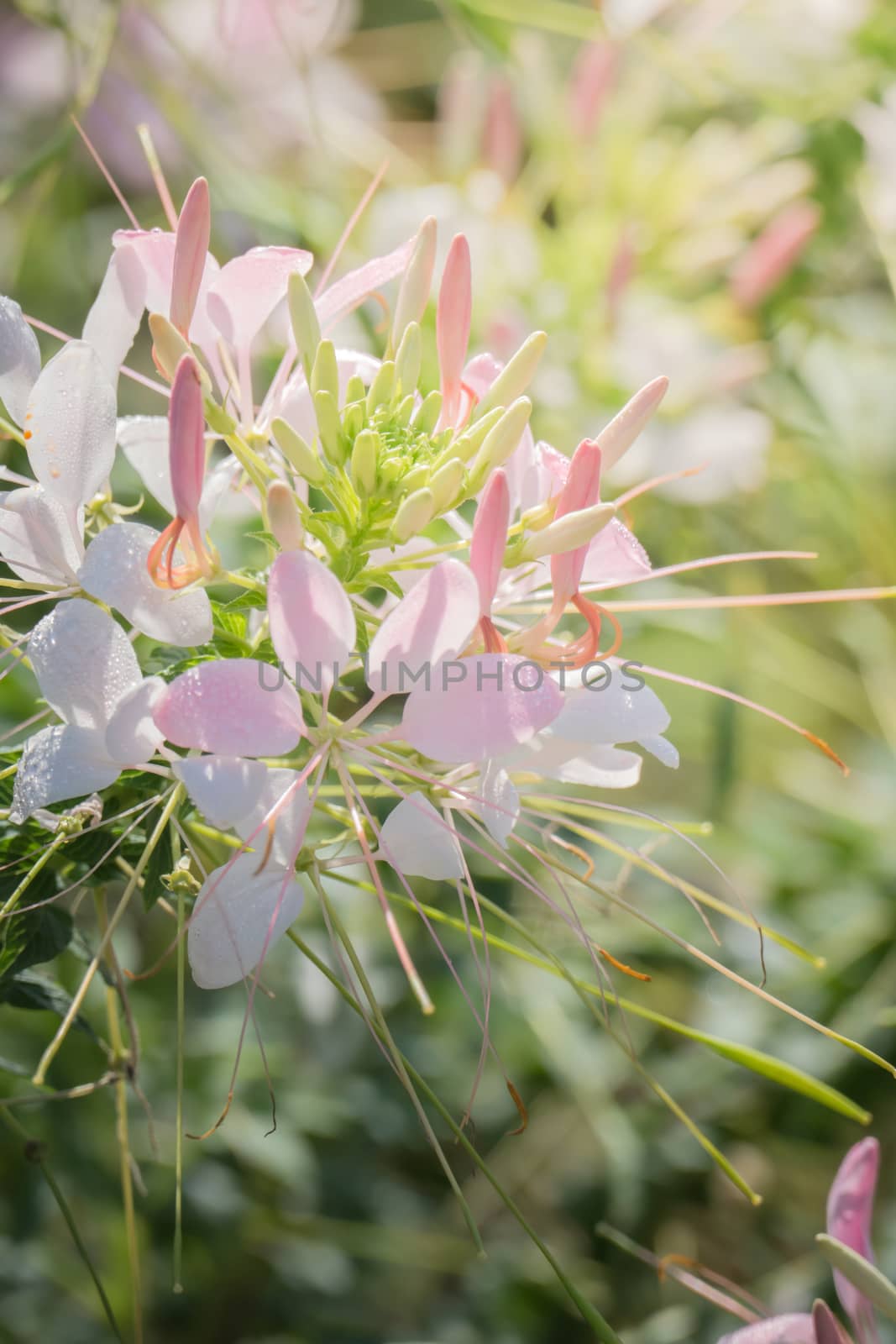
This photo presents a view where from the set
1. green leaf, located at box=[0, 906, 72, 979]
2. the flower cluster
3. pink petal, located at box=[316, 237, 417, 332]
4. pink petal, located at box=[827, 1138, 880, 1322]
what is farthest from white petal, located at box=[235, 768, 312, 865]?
pink petal, located at box=[827, 1138, 880, 1322]

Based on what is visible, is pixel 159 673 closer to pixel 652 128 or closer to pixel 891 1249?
pixel 891 1249

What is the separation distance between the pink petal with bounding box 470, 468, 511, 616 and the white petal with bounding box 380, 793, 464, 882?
0.28 ft

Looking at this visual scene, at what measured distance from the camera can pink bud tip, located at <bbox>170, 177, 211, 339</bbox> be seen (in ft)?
1.38

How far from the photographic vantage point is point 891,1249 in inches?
33.9

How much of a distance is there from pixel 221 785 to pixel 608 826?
0.70 metres

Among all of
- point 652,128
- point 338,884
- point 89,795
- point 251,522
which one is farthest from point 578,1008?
point 652,128

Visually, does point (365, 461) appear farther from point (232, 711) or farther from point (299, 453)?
Answer: point (232, 711)

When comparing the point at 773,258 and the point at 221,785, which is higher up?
the point at 773,258

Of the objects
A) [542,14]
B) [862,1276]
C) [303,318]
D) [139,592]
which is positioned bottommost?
[862,1276]

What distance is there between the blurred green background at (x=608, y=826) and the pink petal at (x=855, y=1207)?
29 centimetres

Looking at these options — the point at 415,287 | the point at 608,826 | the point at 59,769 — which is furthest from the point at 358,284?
the point at 608,826

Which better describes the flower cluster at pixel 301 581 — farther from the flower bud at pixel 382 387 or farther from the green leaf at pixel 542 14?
the green leaf at pixel 542 14

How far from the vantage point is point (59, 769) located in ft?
1.32

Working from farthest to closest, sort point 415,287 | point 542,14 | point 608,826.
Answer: point 608,826 → point 542,14 → point 415,287
